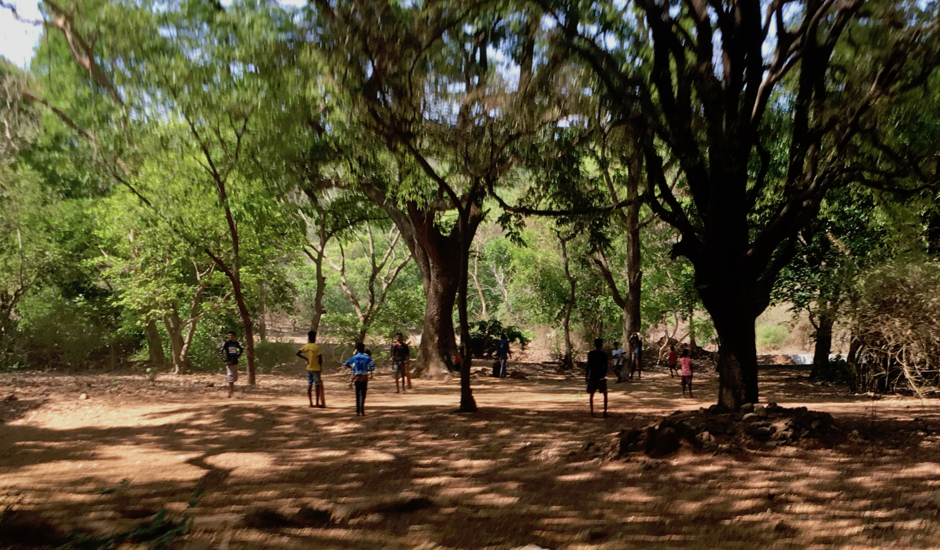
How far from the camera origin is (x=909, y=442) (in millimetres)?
9281

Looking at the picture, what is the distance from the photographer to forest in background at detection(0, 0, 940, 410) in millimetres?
10500

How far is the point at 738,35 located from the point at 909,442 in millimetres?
6436

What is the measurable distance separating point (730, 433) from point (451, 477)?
13.4 feet

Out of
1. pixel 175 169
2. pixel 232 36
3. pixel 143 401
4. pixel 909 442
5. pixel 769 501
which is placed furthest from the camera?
pixel 175 169

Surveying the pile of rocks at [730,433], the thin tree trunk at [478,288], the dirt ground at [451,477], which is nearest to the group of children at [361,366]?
the dirt ground at [451,477]

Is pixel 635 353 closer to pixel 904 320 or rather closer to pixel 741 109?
pixel 904 320

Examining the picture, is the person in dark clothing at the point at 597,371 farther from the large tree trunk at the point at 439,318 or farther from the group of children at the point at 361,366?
the large tree trunk at the point at 439,318

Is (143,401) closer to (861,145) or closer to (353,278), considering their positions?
(861,145)

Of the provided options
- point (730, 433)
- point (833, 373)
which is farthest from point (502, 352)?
point (730, 433)

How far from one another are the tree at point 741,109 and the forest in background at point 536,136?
4cm

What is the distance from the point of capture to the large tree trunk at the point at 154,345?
30.3 metres

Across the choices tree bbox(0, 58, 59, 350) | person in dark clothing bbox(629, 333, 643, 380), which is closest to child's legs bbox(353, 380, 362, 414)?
person in dark clothing bbox(629, 333, 643, 380)

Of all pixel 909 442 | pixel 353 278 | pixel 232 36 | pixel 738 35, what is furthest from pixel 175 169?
pixel 353 278

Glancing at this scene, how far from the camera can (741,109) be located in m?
10.5
